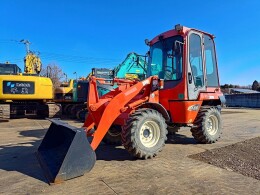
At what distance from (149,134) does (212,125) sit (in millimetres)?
2872

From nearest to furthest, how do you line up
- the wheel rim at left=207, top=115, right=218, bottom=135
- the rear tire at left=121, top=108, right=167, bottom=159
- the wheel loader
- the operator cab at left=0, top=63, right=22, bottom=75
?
1. the wheel loader
2. the rear tire at left=121, top=108, right=167, bottom=159
3. the wheel rim at left=207, top=115, right=218, bottom=135
4. the operator cab at left=0, top=63, right=22, bottom=75

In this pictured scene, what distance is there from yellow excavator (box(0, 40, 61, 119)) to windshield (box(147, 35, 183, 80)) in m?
9.43

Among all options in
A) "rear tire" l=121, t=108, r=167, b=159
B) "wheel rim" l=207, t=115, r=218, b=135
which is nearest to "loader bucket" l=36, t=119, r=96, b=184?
"rear tire" l=121, t=108, r=167, b=159

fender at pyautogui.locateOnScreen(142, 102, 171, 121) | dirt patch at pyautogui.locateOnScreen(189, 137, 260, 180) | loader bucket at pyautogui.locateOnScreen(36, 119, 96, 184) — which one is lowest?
dirt patch at pyautogui.locateOnScreen(189, 137, 260, 180)

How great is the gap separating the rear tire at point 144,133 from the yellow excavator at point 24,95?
10.9 metres

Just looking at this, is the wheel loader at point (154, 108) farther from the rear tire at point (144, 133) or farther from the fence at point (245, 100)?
the fence at point (245, 100)

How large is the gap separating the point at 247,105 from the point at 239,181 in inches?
1399

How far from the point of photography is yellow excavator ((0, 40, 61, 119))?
15.2 m

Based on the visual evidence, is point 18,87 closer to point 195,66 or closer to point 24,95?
point 24,95

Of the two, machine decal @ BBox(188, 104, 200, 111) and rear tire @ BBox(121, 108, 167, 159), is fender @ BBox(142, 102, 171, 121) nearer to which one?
rear tire @ BBox(121, 108, 167, 159)

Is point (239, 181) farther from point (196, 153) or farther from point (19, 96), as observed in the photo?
point (19, 96)

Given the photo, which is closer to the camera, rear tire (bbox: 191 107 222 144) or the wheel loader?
the wheel loader

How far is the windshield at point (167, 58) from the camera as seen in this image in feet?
24.7

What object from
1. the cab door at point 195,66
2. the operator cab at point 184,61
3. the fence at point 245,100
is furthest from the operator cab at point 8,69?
the fence at point 245,100
